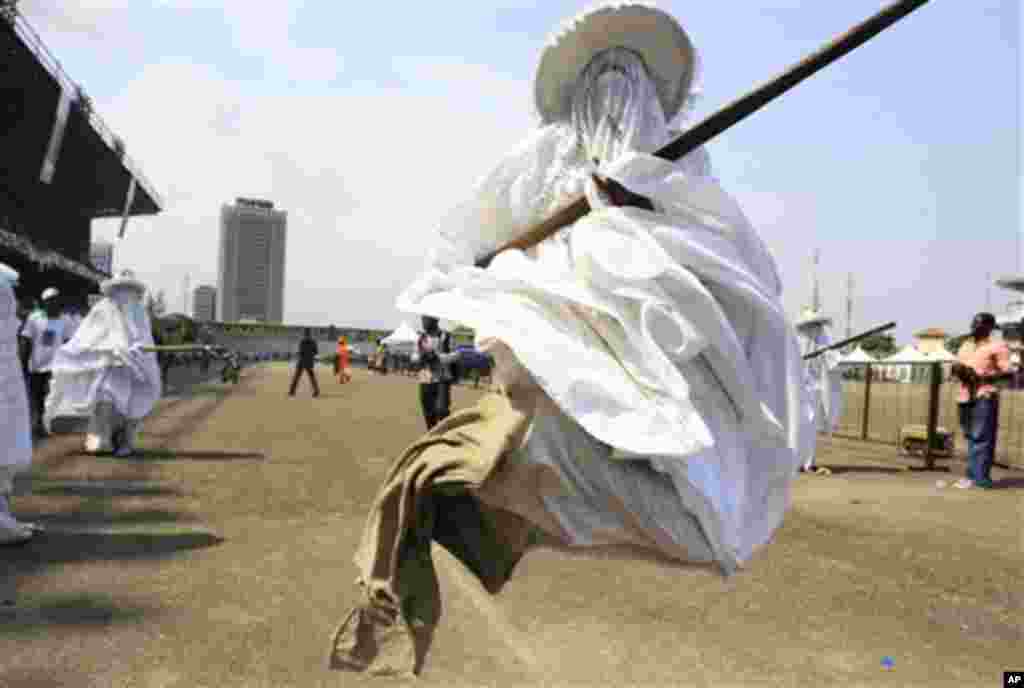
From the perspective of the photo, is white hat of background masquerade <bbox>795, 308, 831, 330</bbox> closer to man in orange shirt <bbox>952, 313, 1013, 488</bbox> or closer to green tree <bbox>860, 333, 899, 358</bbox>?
man in orange shirt <bbox>952, 313, 1013, 488</bbox>

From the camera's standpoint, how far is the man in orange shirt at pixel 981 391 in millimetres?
8336

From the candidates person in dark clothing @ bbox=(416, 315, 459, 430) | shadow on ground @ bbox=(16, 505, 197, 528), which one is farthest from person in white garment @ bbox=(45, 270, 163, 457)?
person in dark clothing @ bbox=(416, 315, 459, 430)

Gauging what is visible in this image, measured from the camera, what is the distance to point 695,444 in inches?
68.3

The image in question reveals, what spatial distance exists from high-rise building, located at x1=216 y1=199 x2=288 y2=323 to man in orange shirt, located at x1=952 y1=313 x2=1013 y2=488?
281 feet

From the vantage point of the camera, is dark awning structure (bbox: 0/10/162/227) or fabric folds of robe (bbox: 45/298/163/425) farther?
dark awning structure (bbox: 0/10/162/227)

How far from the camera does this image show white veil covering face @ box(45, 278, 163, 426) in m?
8.87

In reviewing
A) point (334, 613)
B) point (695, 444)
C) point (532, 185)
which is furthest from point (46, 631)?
point (695, 444)

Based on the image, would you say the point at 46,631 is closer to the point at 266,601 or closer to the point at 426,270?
the point at 266,601

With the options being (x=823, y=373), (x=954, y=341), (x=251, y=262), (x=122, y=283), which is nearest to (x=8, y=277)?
(x=122, y=283)

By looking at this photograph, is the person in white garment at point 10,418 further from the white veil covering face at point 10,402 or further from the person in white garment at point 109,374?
the person in white garment at point 109,374

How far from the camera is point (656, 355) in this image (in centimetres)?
183

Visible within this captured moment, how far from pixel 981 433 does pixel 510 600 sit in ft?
21.1

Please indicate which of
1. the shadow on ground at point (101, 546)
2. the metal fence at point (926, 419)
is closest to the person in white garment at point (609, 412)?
the shadow on ground at point (101, 546)

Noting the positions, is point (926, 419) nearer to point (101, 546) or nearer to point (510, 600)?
point (510, 600)
